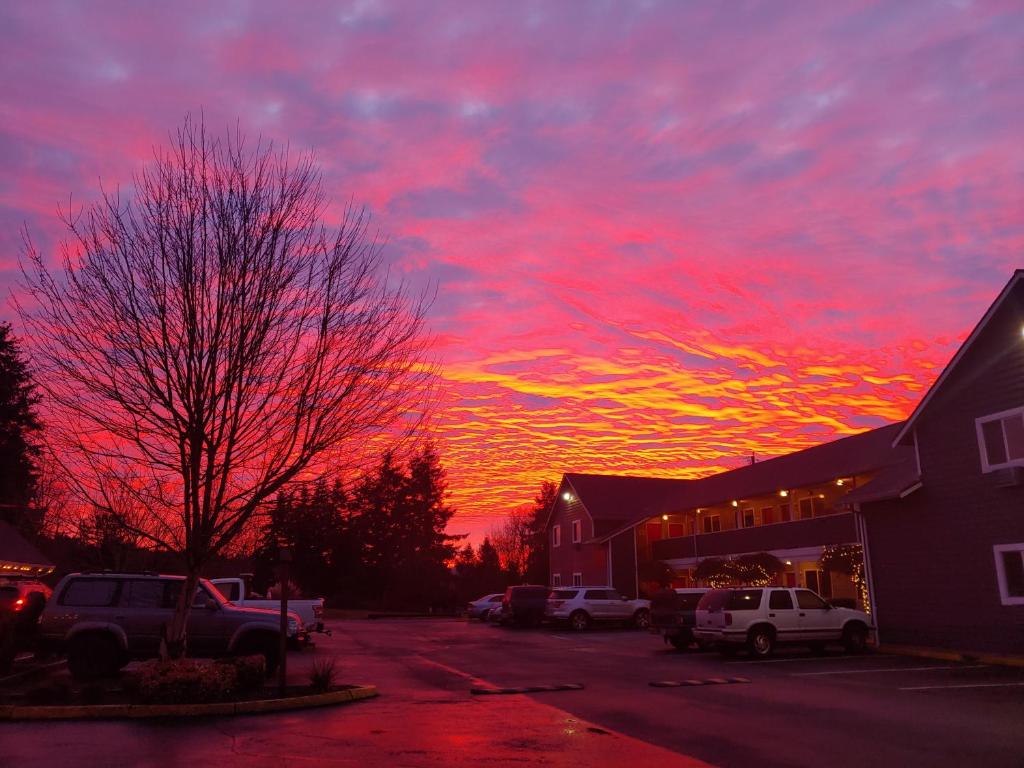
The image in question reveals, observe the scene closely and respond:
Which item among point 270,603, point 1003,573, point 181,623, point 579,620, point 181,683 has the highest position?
point 1003,573

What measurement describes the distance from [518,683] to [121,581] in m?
8.21

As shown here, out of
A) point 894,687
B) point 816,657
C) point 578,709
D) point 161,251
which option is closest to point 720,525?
point 816,657

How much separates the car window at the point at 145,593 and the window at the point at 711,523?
113ft

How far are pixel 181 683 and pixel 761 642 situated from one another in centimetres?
1459

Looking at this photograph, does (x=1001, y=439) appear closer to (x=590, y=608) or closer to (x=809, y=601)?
(x=809, y=601)

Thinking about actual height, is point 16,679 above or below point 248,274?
below

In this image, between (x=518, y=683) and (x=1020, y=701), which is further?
(x=518, y=683)

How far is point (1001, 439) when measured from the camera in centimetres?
1967

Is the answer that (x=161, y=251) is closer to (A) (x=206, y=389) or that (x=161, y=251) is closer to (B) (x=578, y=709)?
(A) (x=206, y=389)

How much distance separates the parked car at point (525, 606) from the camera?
39156 millimetres

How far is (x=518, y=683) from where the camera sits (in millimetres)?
16281

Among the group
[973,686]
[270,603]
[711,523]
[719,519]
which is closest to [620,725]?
[973,686]

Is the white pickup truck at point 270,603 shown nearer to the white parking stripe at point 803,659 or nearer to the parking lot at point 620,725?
the parking lot at point 620,725

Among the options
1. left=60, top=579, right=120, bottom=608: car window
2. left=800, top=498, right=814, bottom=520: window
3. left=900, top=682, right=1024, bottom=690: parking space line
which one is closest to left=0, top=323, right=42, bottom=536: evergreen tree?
left=60, top=579, right=120, bottom=608: car window
